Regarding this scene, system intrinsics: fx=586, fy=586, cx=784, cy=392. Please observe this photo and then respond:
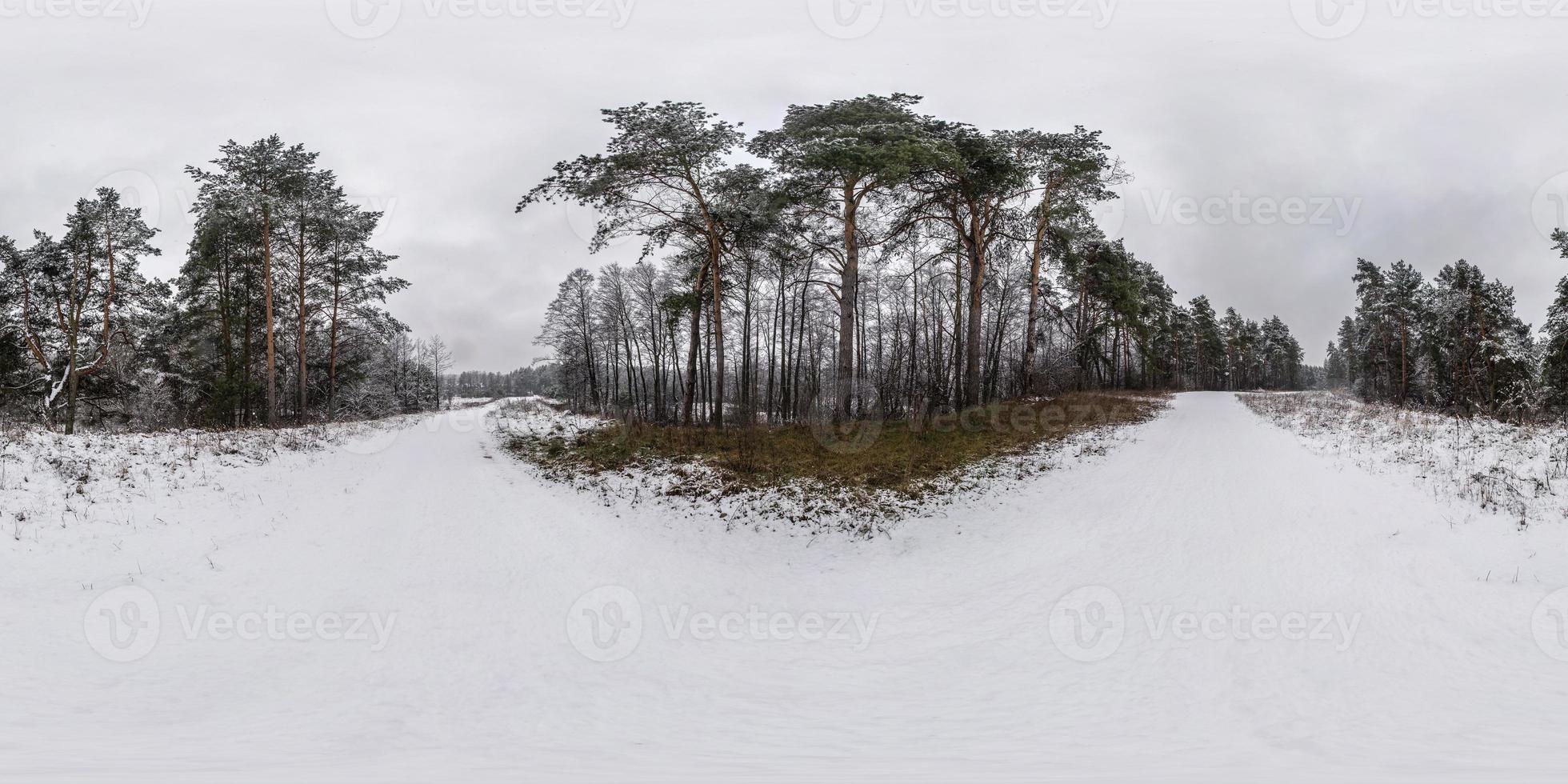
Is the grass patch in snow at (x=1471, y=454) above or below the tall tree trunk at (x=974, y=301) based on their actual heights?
below

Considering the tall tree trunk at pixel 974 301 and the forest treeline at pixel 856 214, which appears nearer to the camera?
the forest treeline at pixel 856 214

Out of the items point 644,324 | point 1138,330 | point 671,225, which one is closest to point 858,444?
point 671,225

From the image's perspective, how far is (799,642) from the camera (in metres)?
A: 6.38

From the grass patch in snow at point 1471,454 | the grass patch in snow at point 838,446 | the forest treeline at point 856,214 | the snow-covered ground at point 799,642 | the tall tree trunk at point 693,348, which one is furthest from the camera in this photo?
the tall tree trunk at point 693,348

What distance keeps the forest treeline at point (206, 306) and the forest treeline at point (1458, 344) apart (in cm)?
3743

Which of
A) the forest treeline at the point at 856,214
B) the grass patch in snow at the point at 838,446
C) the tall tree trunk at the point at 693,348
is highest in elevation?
the forest treeline at the point at 856,214

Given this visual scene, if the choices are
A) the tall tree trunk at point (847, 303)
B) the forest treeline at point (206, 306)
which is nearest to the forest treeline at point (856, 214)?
the tall tree trunk at point (847, 303)

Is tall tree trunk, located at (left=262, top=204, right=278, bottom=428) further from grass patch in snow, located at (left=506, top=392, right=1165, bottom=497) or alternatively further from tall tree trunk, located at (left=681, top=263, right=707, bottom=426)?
tall tree trunk, located at (left=681, top=263, right=707, bottom=426)

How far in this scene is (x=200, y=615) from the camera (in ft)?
20.1

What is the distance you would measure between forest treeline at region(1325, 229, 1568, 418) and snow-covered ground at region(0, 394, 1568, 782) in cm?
1471

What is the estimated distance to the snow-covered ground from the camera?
154 inches

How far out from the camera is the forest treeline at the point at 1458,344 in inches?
966

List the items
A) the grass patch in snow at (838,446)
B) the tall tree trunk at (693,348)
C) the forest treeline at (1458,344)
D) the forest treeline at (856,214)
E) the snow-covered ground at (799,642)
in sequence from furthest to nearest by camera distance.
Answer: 1. the forest treeline at (1458,344)
2. the tall tree trunk at (693,348)
3. the forest treeline at (856,214)
4. the grass patch in snow at (838,446)
5. the snow-covered ground at (799,642)

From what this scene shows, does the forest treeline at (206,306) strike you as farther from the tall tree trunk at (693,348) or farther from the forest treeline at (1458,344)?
the forest treeline at (1458,344)
